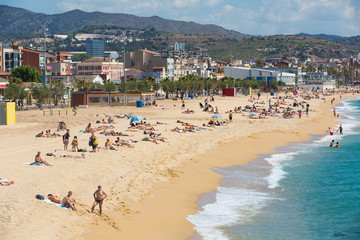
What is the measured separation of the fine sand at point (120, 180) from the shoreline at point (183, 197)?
3cm

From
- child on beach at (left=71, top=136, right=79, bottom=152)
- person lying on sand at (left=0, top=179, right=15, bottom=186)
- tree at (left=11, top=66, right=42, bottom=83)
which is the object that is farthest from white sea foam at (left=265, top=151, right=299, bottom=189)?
tree at (left=11, top=66, right=42, bottom=83)

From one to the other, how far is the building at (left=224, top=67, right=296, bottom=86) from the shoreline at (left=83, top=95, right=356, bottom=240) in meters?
110

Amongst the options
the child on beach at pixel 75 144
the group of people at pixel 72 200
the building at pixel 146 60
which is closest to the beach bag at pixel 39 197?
the group of people at pixel 72 200

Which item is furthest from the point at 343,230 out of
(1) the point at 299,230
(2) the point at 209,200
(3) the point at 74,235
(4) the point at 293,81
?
(4) the point at 293,81

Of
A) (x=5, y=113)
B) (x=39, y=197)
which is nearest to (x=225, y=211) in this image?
(x=39, y=197)

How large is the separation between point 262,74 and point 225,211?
443 feet

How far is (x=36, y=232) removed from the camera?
1248cm

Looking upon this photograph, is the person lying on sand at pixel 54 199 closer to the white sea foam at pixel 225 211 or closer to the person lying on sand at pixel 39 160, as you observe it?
the white sea foam at pixel 225 211

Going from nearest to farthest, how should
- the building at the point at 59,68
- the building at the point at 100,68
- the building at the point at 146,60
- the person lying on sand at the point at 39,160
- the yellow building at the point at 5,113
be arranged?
the person lying on sand at the point at 39,160, the yellow building at the point at 5,113, the building at the point at 100,68, the building at the point at 59,68, the building at the point at 146,60

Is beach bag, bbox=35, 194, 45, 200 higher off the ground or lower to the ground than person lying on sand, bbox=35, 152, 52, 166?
lower

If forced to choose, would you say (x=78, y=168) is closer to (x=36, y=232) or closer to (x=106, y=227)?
(x=106, y=227)

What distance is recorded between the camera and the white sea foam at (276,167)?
2380 cm

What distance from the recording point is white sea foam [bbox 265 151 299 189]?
937 inches

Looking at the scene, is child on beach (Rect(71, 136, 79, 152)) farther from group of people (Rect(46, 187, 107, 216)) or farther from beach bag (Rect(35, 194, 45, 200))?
group of people (Rect(46, 187, 107, 216))
